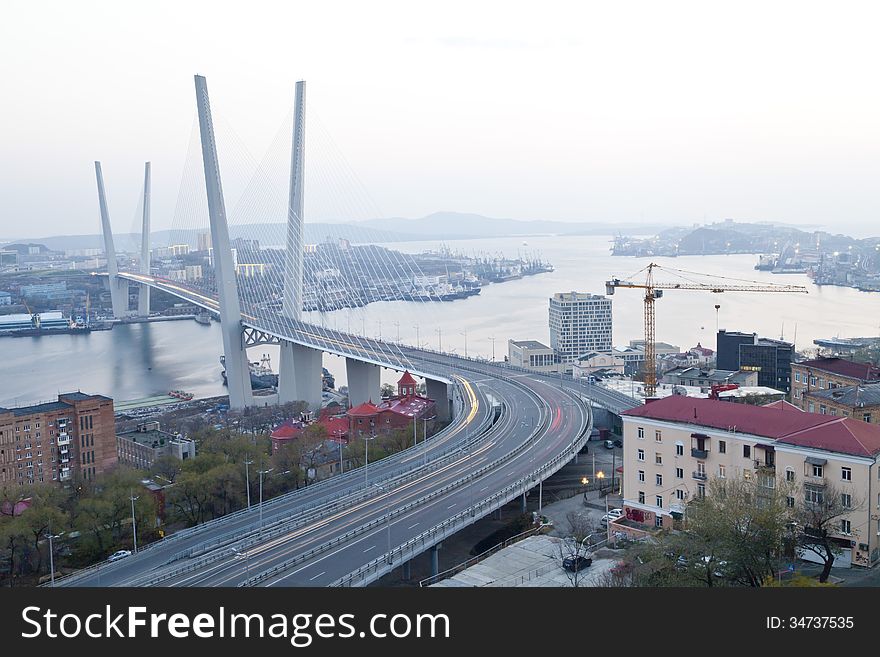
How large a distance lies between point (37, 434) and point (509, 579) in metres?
5.35

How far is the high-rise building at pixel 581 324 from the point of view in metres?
16.8

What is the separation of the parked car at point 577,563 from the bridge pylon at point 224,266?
7370 millimetres

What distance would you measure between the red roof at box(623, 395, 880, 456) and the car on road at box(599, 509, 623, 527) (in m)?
0.58

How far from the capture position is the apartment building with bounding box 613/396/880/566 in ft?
12.8

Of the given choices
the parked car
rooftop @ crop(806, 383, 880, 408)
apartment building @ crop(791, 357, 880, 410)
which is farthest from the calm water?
the parked car

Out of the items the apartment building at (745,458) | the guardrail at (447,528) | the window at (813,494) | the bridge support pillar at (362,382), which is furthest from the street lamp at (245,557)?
the bridge support pillar at (362,382)

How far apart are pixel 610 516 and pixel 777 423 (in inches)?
42.8

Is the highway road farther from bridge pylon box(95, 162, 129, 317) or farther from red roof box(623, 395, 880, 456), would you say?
bridge pylon box(95, 162, 129, 317)

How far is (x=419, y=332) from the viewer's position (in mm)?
17156

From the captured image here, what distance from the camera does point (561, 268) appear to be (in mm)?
42781

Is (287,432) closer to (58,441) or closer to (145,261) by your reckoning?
(58,441)
